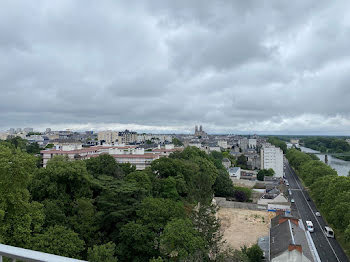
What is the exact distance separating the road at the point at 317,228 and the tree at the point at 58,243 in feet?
63.2

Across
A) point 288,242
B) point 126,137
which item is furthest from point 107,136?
point 288,242

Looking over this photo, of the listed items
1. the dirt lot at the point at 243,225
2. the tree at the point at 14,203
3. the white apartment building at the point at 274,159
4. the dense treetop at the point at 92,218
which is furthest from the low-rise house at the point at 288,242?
the white apartment building at the point at 274,159

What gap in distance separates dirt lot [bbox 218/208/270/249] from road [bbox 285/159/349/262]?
15.7ft

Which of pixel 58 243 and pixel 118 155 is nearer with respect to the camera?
pixel 58 243

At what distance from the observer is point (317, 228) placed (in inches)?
1052

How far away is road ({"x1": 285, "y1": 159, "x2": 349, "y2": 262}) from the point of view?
67.2 ft

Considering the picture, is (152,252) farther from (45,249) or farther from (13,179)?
(13,179)

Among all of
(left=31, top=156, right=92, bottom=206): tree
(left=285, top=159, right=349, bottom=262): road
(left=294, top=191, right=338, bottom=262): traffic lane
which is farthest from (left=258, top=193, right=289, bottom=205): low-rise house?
(left=31, top=156, right=92, bottom=206): tree

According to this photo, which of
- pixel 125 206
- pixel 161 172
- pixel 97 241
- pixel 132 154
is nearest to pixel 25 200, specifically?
pixel 97 241

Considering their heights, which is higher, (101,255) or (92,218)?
(92,218)

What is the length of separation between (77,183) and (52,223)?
431 cm

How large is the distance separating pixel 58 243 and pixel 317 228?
86.9 feet

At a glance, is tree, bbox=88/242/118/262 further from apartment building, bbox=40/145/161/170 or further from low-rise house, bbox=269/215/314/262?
apartment building, bbox=40/145/161/170

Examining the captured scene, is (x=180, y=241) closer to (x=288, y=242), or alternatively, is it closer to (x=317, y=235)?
(x=288, y=242)
